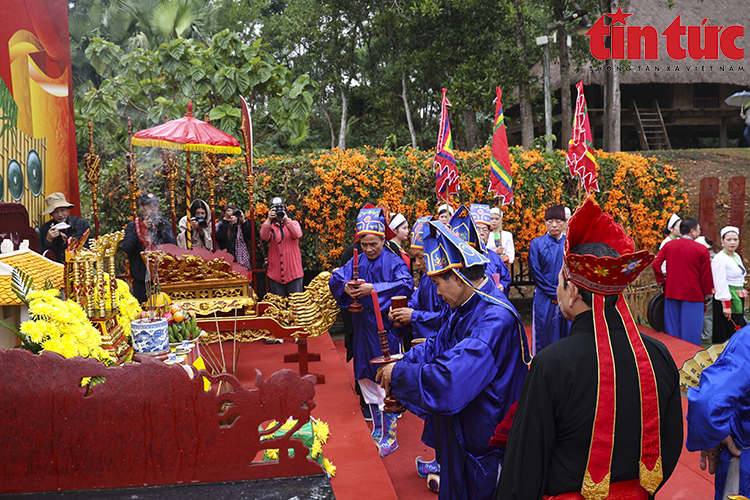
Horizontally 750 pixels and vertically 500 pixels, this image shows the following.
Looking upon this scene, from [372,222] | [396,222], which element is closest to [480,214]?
[396,222]

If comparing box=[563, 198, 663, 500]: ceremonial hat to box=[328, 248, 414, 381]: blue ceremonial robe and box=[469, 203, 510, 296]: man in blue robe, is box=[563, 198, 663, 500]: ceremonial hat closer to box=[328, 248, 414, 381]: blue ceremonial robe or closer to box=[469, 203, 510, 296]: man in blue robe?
box=[328, 248, 414, 381]: blue ceremonial robe

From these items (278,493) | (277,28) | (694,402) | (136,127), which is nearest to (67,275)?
(278,493)

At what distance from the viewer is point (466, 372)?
2.11m

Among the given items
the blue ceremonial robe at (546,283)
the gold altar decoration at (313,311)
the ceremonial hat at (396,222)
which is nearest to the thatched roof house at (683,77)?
the blue ceremonial robe at (546,283)

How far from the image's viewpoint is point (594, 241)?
70.6 inches

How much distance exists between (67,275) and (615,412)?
9.86 feet

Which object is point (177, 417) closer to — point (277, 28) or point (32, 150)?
point (32, 150)

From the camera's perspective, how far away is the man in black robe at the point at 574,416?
1669 mm

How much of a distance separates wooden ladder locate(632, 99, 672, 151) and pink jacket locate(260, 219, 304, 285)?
14985mm

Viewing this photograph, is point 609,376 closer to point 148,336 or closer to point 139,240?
point 148,336

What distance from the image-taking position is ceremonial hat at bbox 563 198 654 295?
165 centimetres

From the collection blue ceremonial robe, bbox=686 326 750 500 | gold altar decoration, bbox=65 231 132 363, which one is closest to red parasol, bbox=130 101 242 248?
gold altar decoration, bbox=65 231 132 363

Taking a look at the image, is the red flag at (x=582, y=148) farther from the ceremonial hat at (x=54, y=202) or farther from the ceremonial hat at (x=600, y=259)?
the ceremonial hat at (x=54, y=202)

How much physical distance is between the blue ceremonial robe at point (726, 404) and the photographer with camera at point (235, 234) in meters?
6.06
